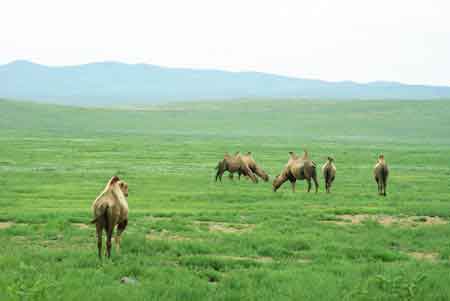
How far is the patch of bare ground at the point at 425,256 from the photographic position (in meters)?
12.9

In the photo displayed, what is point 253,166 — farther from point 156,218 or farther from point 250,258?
point 250,258

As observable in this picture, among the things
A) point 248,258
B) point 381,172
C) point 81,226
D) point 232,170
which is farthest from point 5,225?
point 232,170

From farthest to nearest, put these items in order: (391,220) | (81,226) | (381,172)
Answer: (381,172) → (391,220) → (81,226)

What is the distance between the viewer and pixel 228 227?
16.4m

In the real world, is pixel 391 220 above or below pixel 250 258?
below

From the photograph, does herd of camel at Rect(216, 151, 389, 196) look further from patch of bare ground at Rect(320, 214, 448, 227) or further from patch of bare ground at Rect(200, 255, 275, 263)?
patch of bare ground at Rect(200, 255, 275, 263)

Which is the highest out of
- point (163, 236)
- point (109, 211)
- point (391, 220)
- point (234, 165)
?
Answer: point (109, 211)

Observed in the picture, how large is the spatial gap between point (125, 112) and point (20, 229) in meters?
114

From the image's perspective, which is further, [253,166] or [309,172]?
[253,166]

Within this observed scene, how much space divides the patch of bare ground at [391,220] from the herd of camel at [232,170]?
6053mm

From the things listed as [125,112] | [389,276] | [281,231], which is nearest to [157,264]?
[389,276]

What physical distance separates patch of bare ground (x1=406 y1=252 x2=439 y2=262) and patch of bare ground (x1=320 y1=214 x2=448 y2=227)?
3.68 meters

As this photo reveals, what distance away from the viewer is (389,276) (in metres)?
10.6

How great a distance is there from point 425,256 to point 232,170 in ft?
65.1
